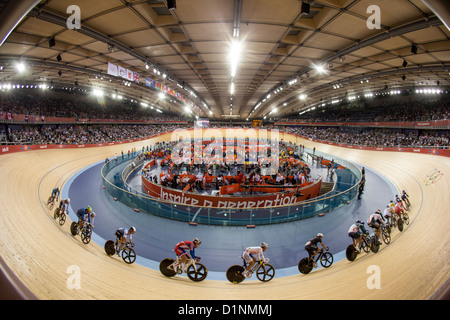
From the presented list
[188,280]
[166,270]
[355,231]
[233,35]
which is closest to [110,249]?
[166,270]

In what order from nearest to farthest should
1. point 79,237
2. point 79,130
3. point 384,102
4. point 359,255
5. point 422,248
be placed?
point 422,248 → point 359,255 → point 79,237 → point 79,130 → point 384,102

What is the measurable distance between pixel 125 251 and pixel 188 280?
87.8 inches

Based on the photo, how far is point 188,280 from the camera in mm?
4773

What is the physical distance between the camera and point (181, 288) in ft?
14.4

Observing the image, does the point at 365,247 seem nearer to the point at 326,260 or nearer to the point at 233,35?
the point at 326,260

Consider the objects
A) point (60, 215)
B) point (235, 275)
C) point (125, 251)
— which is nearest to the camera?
point (235, 275)

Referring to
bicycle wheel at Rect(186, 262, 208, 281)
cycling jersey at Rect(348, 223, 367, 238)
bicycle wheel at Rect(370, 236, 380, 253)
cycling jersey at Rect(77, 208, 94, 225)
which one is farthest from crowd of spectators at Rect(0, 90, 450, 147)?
bicycle wheel at Rect(370, 236, 380, 253)

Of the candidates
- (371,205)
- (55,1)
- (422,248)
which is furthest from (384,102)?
(55,1)

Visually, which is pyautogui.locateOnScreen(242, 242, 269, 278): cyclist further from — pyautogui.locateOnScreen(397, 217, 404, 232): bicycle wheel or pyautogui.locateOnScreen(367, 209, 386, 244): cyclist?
pyautogui.locateOnScreen(397, 217, 404, 232): bicycle wheel

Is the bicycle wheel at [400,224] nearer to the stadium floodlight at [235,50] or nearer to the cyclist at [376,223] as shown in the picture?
the cyclist at [376,223]

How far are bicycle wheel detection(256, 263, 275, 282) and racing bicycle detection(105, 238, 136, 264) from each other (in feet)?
12.4

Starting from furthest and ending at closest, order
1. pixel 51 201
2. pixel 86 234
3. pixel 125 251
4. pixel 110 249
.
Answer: pixel 51 201 → pixel 86 234 → pixel 110 249 → pixel 125 251
